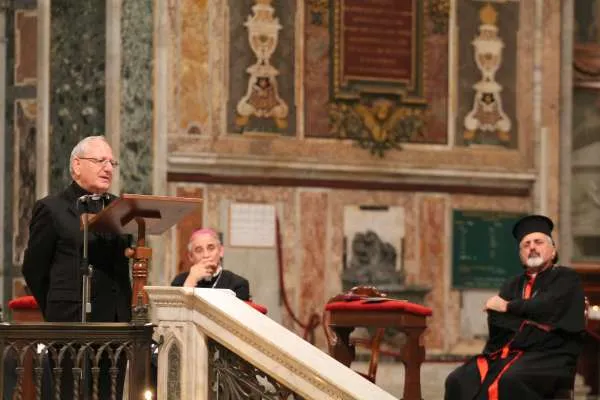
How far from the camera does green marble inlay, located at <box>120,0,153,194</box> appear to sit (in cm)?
1395

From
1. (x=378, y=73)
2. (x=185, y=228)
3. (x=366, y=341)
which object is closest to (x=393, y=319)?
(x=366, y=341)

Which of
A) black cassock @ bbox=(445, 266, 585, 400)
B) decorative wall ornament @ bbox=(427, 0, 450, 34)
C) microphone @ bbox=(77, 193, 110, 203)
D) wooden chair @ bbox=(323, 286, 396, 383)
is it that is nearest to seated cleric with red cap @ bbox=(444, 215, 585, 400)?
black cassock @ bbox=(445, 266, 585, 400)

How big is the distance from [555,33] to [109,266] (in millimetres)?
8046

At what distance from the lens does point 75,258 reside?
8.30 meters

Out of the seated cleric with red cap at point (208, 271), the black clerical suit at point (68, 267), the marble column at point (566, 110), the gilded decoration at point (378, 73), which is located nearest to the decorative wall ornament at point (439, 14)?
the gilded decoration at point (378, 73)

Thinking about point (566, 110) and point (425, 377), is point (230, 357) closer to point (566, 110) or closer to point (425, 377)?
point (425, 377)

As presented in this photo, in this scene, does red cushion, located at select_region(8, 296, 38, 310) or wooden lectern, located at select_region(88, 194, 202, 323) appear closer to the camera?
wooden lectern, located at select_region(88, 194, 202, 323)

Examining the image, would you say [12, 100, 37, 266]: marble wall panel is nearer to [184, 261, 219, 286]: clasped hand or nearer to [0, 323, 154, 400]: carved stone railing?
[184, 261, 219, 286]: clasped hand

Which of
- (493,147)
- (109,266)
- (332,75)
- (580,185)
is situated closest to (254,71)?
(332,75)

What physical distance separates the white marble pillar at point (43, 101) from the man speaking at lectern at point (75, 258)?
5901 millimetres

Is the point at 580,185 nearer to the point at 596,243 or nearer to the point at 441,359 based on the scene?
the point at 596,243

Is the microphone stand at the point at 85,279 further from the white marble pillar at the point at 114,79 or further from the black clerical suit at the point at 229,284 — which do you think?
the white marble pillar at the point at 114,79

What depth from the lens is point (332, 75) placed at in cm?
1475

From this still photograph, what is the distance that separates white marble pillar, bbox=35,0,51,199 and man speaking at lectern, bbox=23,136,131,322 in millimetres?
5901
